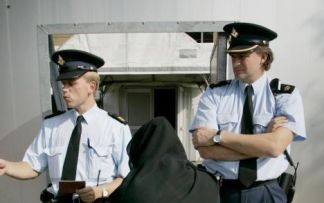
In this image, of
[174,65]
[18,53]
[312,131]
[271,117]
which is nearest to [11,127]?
[18,53]

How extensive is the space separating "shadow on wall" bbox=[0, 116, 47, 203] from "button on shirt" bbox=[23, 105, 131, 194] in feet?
2.36

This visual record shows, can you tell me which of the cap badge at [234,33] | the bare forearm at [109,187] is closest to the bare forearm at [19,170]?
the bare forearm at [109,187]

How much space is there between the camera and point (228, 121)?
2.08 metres

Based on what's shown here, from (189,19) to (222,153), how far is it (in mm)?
1126

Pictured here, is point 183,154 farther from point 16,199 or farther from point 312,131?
point 16,199

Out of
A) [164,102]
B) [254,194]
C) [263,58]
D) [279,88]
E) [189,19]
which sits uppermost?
[189,19]

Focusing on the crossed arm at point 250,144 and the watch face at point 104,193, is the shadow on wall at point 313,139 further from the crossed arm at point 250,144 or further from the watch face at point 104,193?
the watch face at point 104,193

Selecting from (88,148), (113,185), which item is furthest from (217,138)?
(88,148)

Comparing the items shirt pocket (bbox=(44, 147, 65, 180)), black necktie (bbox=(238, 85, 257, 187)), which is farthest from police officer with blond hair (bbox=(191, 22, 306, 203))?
shirt pocket (bbox=(44, 147, 65, 180))

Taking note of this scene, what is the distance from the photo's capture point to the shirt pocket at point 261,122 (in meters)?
2.01

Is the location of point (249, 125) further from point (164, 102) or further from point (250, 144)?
point (164, 102)

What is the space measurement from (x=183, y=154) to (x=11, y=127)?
2058mm

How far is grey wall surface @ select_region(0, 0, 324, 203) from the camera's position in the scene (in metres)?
2.62

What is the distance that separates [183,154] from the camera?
50.3 inches
